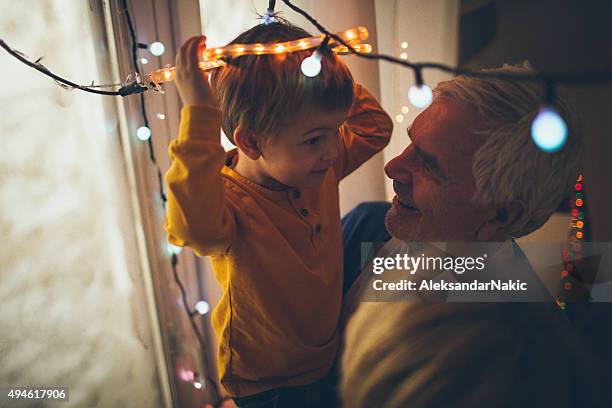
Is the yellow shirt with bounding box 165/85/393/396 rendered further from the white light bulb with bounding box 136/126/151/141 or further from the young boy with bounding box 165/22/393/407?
the white light bulb with bounding box 136/126/151/141

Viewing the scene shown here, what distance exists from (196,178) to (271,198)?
221 millimetres

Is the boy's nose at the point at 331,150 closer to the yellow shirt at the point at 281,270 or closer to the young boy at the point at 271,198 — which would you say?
the young boy at the point at 271,198

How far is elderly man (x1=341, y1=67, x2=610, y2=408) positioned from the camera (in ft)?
2.30

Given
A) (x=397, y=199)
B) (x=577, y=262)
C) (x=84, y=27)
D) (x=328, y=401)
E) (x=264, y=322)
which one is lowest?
(x=328, y=401)

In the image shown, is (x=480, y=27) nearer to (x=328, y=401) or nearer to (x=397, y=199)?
(x=397, y=199)

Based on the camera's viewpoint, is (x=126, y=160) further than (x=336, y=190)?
Yes

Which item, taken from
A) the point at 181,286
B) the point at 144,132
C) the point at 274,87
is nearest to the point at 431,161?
the point at 274,87

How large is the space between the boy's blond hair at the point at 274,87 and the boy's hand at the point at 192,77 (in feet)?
0.30

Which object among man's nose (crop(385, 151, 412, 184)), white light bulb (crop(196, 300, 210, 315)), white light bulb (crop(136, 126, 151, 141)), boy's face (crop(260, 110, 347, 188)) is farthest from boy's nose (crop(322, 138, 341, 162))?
white light bulb (crop(196, 300, 210, 315))

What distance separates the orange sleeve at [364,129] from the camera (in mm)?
964

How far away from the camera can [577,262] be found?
2.62 feet

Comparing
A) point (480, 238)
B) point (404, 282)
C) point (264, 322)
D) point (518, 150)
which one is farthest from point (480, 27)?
point (264, 322)

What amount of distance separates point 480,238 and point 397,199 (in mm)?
165

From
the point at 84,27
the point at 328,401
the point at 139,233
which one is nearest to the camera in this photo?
the point at 328,401
